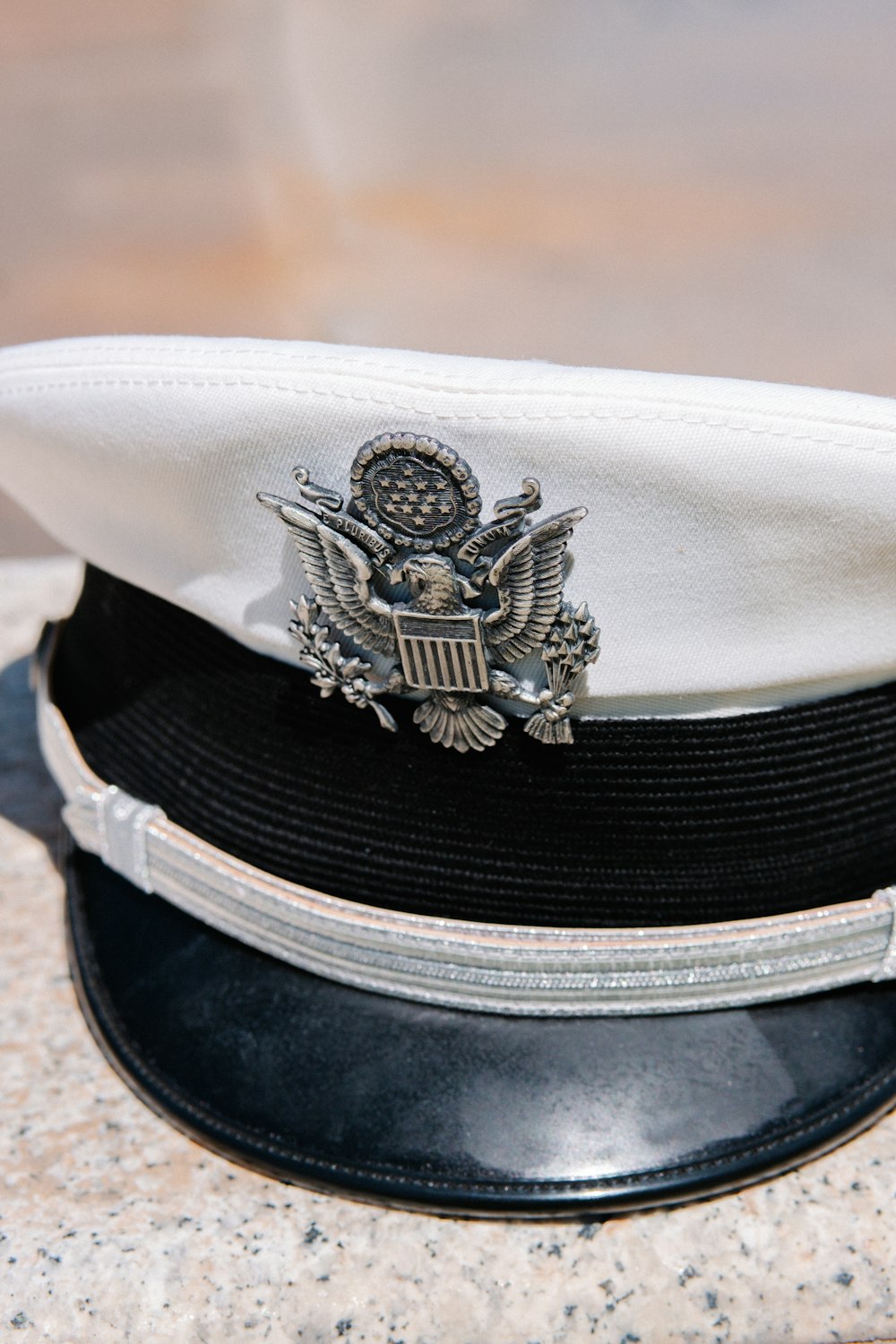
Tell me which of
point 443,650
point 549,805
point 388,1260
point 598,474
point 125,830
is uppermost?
point 598,474

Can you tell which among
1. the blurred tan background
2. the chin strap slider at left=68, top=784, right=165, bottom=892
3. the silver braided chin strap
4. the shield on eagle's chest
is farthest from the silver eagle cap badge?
the blurred tan background

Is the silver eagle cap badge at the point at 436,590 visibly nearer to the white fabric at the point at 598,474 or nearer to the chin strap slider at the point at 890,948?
the white fabric at the point at 598,474

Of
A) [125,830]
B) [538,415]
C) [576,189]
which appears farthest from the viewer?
[576,189]

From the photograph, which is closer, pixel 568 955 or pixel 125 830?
pixel 568 955

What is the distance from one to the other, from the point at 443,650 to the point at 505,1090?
32 cm

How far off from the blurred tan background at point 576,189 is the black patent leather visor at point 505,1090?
997 millimetres

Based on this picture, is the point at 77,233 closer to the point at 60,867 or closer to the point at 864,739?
the point at 60,867

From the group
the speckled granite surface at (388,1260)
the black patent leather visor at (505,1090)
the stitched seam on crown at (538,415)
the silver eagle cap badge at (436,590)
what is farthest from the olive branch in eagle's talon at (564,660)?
the speckled granite surface at (388,1260)

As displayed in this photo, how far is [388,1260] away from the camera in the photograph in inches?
33.4

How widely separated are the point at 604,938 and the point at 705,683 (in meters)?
0.19

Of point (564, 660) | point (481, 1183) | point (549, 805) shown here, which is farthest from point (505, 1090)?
point (564, 660)

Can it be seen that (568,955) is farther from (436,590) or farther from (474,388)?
(474,388)

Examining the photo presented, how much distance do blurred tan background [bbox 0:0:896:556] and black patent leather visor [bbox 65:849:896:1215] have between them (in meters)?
1.00

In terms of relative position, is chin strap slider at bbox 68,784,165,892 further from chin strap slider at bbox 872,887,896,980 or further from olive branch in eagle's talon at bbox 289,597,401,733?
chin strap slider at bbox 872,887,896,980
